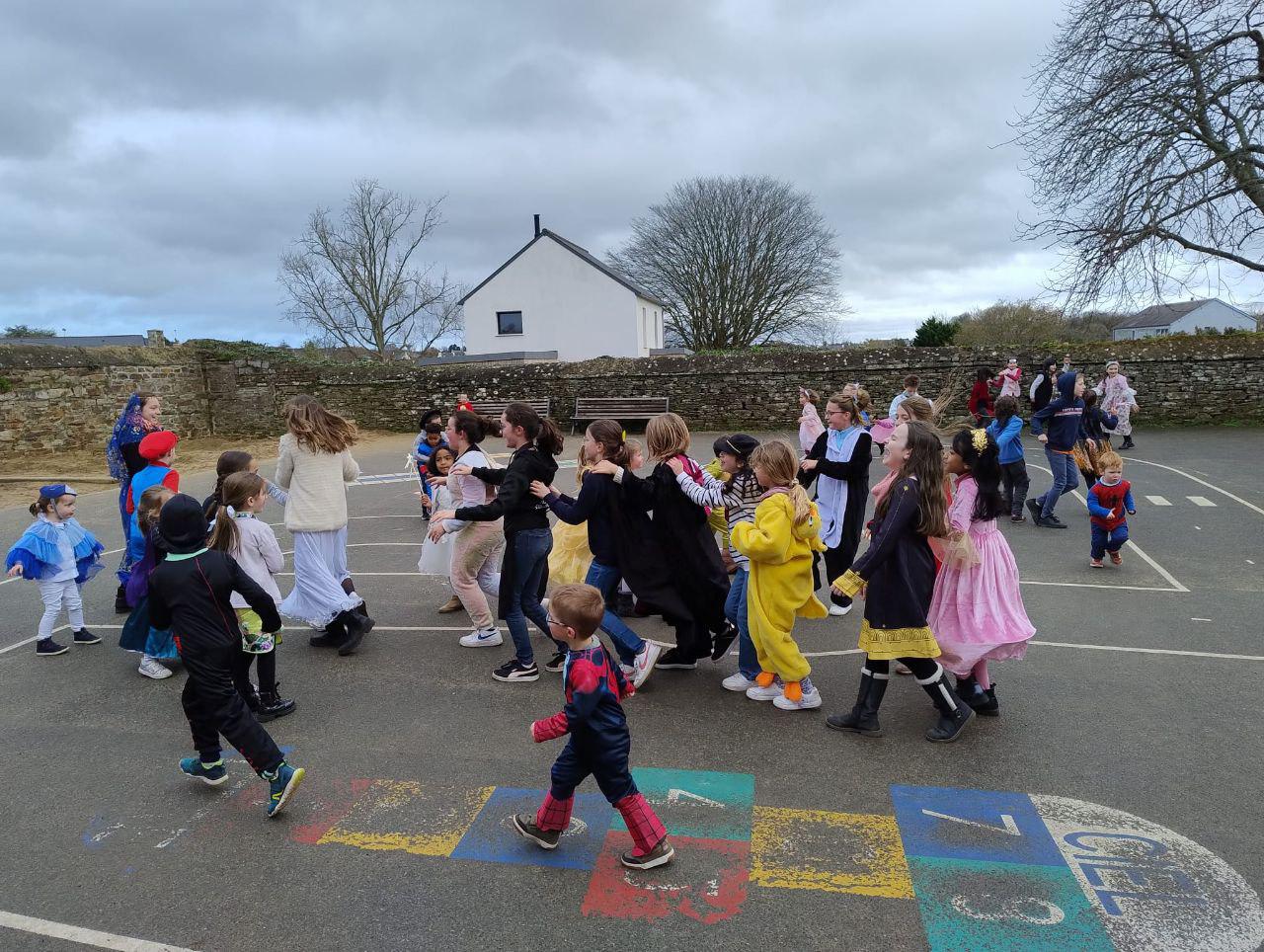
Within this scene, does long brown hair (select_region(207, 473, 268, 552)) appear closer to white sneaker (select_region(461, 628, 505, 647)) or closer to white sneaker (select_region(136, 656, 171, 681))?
white sneaker (select_region(136, 656, 171, 681))

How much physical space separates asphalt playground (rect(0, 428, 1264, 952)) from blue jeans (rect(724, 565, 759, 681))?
295 millimetres

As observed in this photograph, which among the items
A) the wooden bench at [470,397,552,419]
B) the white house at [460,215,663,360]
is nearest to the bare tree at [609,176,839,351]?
the white house at [460,215,663,360]

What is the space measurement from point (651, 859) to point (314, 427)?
4.03 metres

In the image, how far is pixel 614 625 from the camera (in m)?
5.07

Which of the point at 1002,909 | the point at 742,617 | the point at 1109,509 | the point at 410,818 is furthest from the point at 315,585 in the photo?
the point at 1109,509

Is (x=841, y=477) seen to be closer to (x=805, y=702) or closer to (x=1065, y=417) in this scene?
(x=805, y=702)

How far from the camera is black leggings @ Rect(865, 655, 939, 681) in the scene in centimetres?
Answer: 435

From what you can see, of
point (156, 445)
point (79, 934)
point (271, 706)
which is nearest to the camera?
point (79, 934)

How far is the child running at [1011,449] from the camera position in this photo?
9422mm

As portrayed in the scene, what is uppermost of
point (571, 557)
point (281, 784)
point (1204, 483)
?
point (571, 557)

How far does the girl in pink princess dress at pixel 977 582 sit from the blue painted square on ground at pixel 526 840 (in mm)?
2236

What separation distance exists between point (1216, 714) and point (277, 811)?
5.40 m

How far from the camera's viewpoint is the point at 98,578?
28.1 ft

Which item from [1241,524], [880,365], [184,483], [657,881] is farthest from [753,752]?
[880,365]
